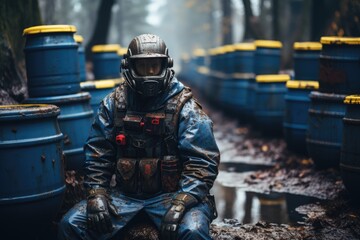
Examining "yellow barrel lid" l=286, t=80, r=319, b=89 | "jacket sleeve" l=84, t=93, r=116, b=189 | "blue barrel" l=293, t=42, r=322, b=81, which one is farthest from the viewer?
"blue barrel" l=293, t=42, r=322, b=81

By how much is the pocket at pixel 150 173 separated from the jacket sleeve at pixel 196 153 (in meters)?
0.23

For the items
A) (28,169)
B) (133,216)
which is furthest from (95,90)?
(133,216)

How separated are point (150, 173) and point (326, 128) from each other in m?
3.88

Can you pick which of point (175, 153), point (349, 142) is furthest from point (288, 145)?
point (175, 153)

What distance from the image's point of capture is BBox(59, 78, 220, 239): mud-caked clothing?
4.62 metres

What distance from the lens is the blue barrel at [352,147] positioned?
624cm

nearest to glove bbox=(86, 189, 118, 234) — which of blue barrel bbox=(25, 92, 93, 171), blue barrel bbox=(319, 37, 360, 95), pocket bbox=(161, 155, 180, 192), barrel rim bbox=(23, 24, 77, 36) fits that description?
pocket bbox=(161, 155, 180, 192)

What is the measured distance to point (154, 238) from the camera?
4531 millimetres

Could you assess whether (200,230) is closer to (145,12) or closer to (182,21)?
(145,12)

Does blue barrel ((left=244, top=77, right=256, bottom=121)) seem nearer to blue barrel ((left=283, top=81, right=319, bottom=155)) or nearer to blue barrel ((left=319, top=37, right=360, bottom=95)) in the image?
blue barrel ((left=283, top=81, right=319, bottom=155))

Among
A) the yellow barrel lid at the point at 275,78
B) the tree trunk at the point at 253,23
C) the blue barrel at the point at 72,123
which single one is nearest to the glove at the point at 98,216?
the blue barrel at the point at 72,123

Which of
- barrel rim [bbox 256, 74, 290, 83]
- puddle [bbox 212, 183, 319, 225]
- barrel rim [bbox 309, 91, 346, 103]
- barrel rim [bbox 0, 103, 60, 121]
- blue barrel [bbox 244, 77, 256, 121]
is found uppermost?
barrel rim [bbox 0, 103, 60, 121]

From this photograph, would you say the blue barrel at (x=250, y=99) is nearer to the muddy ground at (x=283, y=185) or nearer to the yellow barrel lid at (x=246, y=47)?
the muddy ground at (x=283, y=185)

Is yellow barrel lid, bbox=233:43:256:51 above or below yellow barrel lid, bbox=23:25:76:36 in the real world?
below
